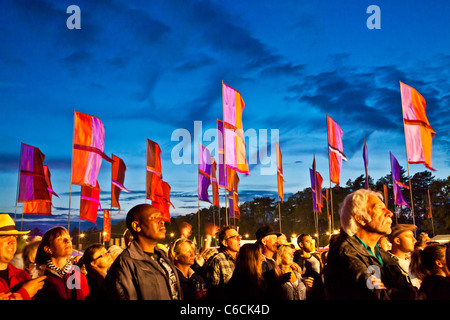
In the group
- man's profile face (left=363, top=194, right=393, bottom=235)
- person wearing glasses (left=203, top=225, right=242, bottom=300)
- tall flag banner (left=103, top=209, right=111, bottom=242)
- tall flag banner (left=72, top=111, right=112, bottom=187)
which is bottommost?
person wearing glasses (left=203, top=225, right=242, bottom=300)

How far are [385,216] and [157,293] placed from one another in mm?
1934

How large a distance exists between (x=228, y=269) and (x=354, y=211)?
2741mm

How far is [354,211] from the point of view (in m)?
3.29

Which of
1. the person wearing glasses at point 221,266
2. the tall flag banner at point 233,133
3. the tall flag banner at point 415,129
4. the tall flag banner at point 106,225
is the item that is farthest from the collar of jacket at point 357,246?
the tall flag banner at point 106,225

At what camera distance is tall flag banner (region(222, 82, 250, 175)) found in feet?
48.8

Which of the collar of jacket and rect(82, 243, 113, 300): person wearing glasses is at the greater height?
the collar of jacket

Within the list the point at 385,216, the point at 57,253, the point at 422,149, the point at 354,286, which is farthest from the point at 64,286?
the point at 422,149

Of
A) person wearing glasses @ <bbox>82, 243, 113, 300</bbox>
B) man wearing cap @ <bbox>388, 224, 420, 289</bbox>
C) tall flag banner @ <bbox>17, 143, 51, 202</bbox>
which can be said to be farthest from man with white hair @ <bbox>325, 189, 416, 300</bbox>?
tall flag banner @ <bbox>17, 143, 51, 202</bbox>

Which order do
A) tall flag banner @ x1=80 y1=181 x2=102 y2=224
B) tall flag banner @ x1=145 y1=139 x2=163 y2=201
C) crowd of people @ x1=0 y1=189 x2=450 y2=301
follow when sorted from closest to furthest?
crowd of people @ x1=0 y1=189 x2=450 y2=301
tall flag banner @ x1=80 y1=181 x2=102 y2=224
tall flag banner @ x1=145 y1=139 x2=163 y2=201

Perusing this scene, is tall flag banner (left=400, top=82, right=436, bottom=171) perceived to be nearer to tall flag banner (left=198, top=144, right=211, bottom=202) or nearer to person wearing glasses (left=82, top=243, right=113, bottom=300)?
tall flag banner (left=198, top=144, right=211, bottom=202)

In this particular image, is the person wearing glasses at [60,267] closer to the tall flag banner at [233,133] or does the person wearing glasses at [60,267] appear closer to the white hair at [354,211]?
the white hair at [354,211]

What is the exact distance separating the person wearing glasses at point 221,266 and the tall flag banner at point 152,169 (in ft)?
51.4

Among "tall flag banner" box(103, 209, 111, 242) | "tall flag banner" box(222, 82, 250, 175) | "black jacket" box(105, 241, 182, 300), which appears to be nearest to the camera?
"black jacket" box(105, 241, 182, 300)

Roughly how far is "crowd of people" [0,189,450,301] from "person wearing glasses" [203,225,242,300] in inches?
0.6
